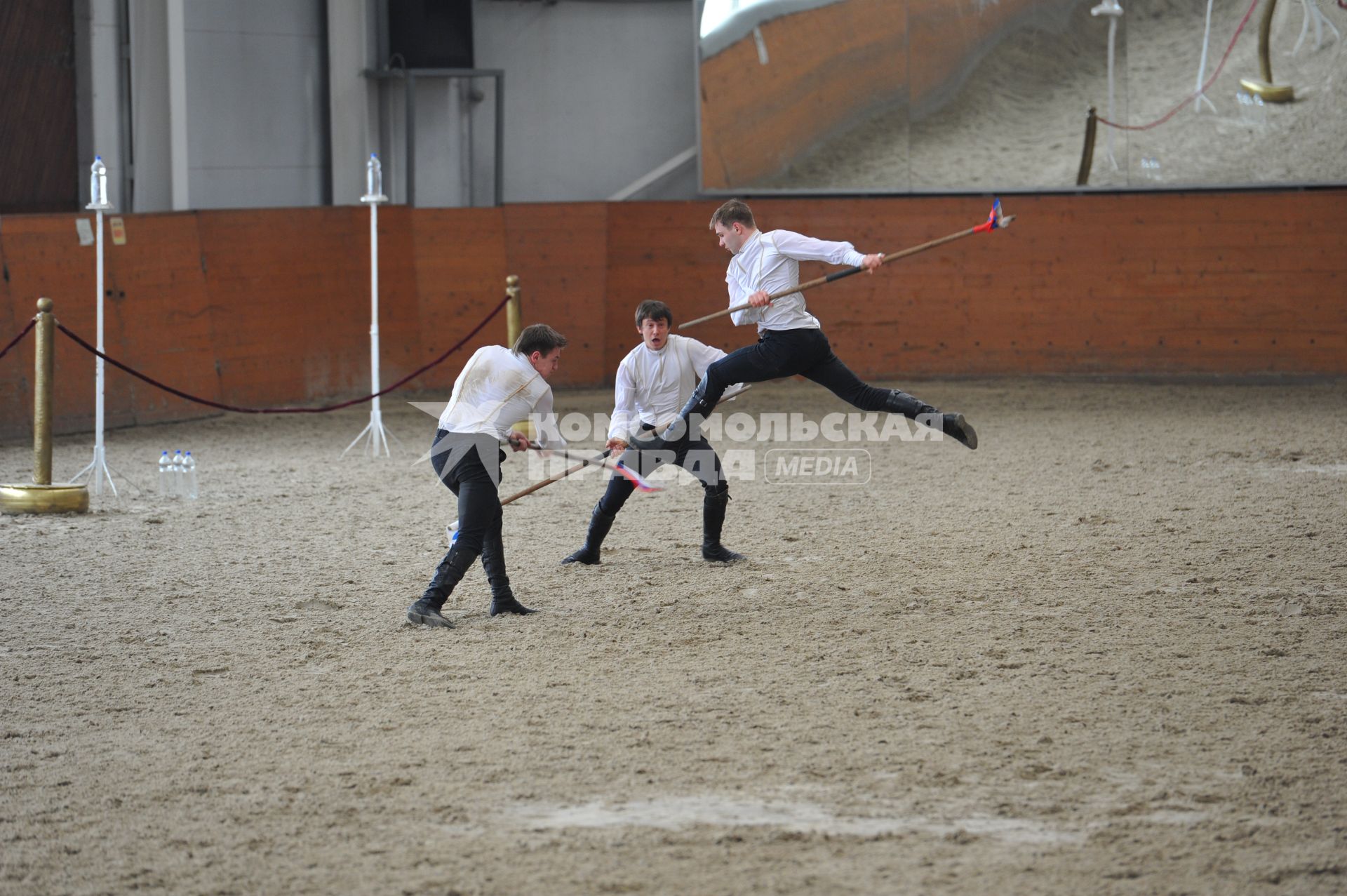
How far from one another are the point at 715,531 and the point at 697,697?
100.0 inches

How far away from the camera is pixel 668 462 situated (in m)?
7.95

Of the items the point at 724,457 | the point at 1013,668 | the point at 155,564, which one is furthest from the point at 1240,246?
the point at 155,564

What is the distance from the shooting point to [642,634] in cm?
665

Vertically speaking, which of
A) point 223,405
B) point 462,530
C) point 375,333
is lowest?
point 462,530

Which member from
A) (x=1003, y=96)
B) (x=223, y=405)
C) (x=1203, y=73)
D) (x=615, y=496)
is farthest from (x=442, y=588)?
(x=1203, y=73)

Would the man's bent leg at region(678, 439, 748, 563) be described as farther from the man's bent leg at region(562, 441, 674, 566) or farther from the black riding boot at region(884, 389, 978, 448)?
the black riding boot at region(884, 389, 978, 448)

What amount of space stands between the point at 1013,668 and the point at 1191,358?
430 inches

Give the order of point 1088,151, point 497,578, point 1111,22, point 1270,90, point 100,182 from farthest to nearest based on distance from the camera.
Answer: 1. point 1088,151
2. point 1111,22
3. point 1270,90
4. point 100,182
5. point 497,578

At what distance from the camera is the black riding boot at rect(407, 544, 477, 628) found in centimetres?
678

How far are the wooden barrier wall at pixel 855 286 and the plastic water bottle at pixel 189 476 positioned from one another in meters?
3.57

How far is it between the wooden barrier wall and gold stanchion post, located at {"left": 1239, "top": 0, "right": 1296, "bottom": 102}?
1.06 m

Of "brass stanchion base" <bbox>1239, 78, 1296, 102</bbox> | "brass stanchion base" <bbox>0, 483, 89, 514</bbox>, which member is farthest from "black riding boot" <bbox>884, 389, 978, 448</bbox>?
"brass stanchion base" <bbox>1239, 78, 1296, 102</bbox>

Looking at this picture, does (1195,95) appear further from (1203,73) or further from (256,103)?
(256,103)

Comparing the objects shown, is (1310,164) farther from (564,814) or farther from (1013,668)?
(564,814)
